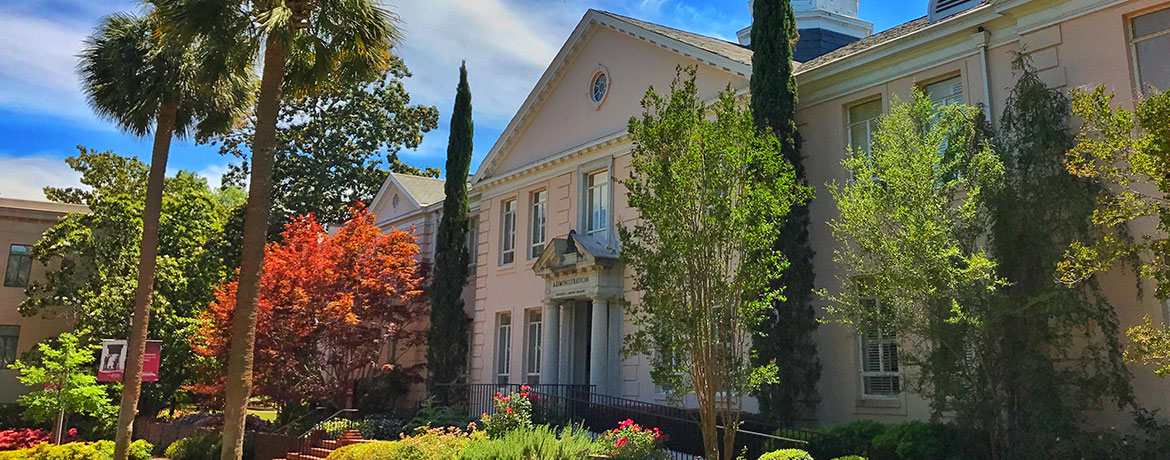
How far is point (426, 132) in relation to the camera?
41344 mm

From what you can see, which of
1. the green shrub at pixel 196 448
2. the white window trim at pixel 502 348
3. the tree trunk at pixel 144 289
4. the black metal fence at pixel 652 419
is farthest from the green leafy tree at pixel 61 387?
the white window trim at pixel 502 348

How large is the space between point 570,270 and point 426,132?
22621 millimetres

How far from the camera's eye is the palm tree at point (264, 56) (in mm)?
13167

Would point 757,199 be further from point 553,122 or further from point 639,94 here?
point 553,122

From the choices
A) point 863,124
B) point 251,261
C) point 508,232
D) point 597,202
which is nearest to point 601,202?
point 597,202

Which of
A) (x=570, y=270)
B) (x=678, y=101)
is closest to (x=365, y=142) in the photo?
(x=570, y=270)

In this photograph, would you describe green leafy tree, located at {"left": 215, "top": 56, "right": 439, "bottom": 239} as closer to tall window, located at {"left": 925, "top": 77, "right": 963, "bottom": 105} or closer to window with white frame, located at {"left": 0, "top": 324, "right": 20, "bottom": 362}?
window with white frame, located at {"left": 0, "top": 324, "right": 20, "bottom": 362}

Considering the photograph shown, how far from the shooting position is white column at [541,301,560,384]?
21656 mm

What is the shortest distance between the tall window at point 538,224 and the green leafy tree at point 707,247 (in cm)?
1327

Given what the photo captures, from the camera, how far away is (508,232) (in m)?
25.0

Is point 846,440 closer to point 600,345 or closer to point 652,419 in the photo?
point 652,419

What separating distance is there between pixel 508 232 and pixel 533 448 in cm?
1221

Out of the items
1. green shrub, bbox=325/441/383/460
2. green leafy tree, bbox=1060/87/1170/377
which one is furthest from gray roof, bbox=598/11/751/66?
green shrub, bbox=325/441/383/460

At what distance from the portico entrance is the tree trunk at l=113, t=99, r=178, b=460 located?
8737mm
